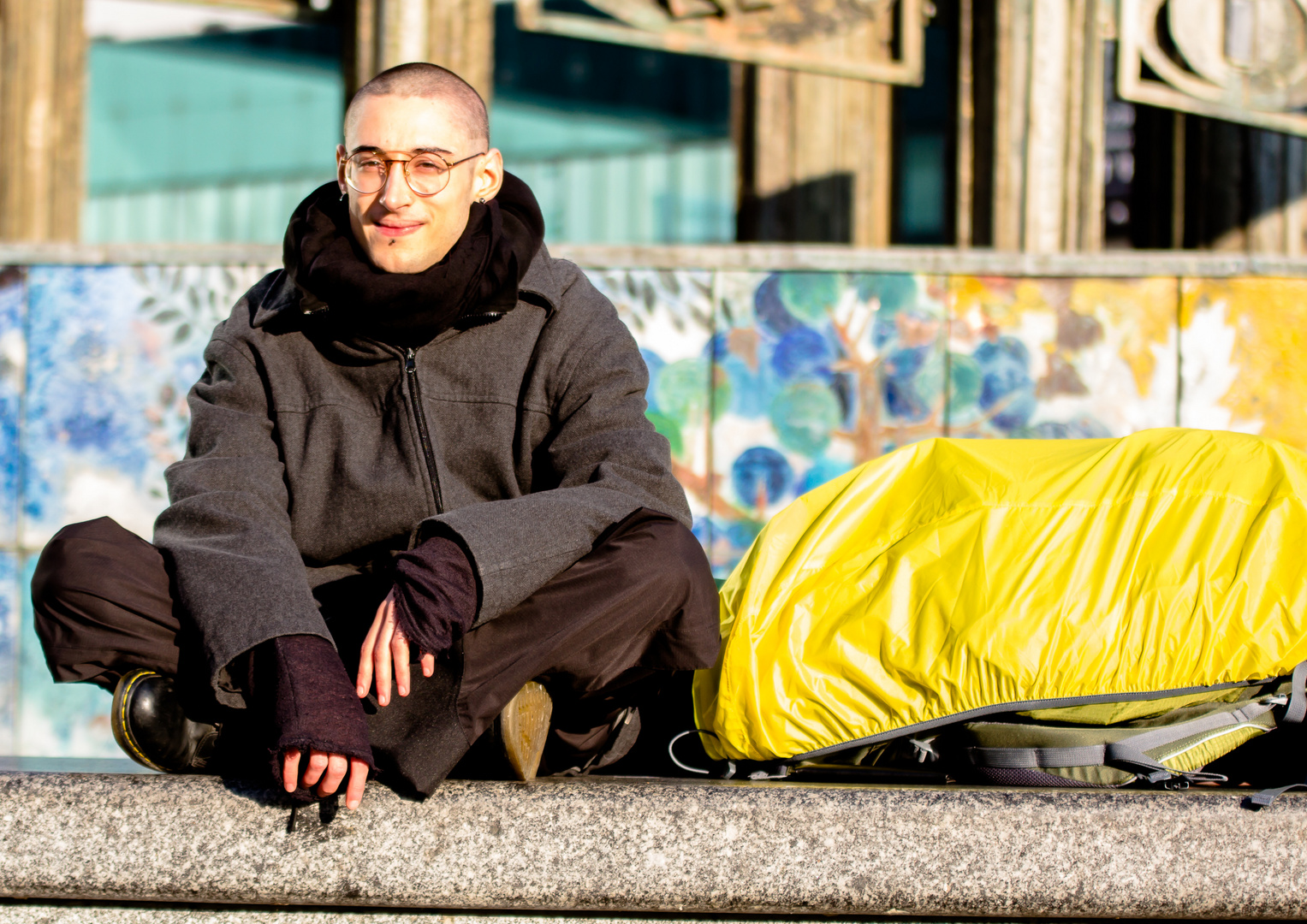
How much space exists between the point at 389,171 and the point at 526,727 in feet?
3.43

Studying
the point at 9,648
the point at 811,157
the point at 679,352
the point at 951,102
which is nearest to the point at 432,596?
the point at 679,352

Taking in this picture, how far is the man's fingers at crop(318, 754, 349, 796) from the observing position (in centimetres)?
189

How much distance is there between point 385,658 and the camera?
1958mm

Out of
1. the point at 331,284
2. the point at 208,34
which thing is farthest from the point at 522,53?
the point at 331,284

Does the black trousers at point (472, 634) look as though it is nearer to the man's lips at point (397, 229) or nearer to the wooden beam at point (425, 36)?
the man's lips at point (397, 229)

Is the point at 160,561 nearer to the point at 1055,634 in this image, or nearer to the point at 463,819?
the point at 463,819

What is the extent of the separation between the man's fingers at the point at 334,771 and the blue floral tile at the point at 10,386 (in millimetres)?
2368

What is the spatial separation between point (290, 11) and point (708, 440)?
2.08 metres

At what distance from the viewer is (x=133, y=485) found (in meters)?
3.80

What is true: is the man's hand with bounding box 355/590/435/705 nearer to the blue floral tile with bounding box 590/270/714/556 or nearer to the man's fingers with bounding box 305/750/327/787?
the man's fingers with bounding box 305/750/327/787

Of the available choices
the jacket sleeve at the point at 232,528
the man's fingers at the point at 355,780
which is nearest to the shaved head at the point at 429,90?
the jacket sleeve at the point at 232,528

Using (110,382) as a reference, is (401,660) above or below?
below

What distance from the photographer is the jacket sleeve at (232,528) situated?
2.03 metres

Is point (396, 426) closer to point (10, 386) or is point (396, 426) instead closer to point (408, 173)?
point (408, 173)
